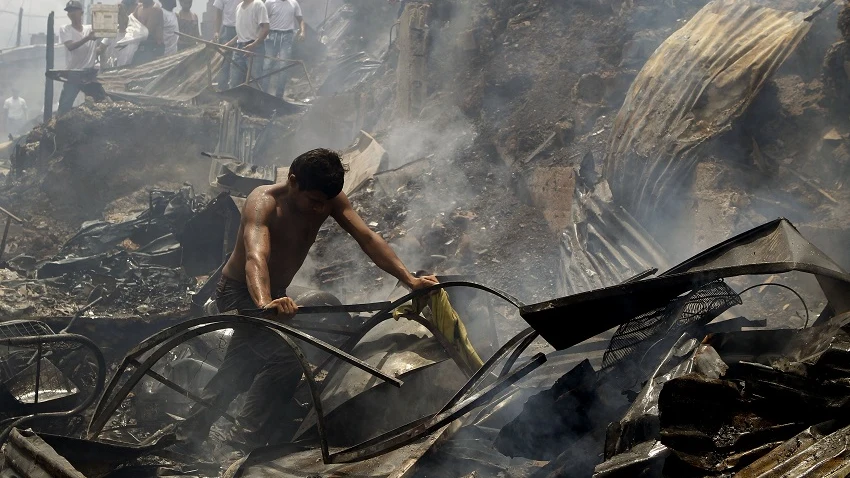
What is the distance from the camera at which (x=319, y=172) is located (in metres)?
4.23

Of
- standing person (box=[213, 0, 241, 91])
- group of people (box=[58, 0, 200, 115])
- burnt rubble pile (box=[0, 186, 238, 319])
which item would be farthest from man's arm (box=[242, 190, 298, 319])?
group of people (box=[58, 0, 200, 115])

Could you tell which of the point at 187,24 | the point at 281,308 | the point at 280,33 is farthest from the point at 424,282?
the point at 187,24

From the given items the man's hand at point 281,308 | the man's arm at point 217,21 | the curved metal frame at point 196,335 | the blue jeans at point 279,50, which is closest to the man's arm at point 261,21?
the blue jeans at point 279,50

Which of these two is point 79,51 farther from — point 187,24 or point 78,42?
point 187,24

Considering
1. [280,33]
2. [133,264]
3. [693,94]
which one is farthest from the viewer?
[280,33]

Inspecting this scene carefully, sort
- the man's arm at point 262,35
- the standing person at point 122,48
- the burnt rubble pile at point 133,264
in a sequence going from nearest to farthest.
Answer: the burnt rubble pile at point 133,264, the man's arm at point 262,35, the standing person at point 122,48

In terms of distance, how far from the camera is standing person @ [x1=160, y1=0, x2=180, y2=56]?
16016mm

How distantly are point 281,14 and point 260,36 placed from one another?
67 cm

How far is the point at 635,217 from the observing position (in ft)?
22.3

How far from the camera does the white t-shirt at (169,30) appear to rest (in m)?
16.0

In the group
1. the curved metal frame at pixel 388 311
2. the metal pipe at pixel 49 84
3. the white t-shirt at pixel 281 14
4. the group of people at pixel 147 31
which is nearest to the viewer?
the curved metal frame at pixel 388 311

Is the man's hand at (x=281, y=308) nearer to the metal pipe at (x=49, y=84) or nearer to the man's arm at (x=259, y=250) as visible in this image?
the man's arm at (x=259, y=250)

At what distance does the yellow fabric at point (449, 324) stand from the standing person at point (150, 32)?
13897mm

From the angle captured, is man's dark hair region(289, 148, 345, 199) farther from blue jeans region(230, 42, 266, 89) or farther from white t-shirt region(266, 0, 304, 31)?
white t-shirt region(266, 0, 304, 31)
